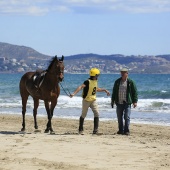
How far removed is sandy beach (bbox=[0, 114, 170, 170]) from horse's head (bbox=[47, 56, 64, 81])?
1.55m

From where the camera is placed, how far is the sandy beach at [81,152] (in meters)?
10.9

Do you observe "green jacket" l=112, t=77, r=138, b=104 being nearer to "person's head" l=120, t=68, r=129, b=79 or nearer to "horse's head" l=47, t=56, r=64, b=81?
"person's head" l=120, t=68, r=129, b=79

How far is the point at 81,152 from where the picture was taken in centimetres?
1234

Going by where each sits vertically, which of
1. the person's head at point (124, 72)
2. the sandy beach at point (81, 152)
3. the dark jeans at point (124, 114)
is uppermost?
the person's head at point (124, 72)

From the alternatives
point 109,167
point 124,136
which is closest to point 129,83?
point 124,136

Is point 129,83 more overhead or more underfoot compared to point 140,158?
more overhead

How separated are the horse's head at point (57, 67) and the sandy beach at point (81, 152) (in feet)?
5.07

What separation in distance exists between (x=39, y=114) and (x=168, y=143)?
41.1ft

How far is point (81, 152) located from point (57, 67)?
4.04 meters

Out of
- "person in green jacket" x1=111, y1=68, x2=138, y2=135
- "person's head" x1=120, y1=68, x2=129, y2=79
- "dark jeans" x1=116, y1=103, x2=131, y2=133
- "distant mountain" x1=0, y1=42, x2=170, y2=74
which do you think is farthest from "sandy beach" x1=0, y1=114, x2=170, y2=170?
"distant mountain" x1=0, y1=42, x2=170, y2=74

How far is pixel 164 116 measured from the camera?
81.1ft

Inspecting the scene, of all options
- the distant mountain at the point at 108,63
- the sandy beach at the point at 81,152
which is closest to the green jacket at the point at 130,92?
the sandy beach at the point at 81,152

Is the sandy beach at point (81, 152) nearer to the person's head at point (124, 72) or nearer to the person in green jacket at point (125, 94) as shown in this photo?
the person in green jacket at point (125, 94)

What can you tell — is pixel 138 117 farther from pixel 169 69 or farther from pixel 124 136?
pixel 169 69
